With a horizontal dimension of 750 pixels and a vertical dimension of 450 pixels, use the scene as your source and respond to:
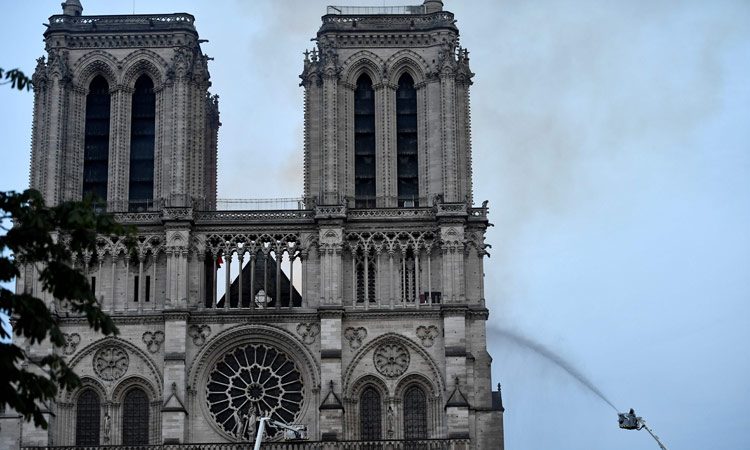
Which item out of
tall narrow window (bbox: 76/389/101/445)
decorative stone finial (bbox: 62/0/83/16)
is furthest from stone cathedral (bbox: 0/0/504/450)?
decorative stone finial (bbox: 62/0/83/16)

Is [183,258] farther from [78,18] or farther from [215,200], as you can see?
[78,18]

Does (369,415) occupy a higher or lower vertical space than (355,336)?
lower

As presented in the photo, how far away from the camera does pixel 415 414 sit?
66.9m

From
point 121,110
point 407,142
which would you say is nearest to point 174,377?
point 121,110

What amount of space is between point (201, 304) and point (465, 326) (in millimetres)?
12699

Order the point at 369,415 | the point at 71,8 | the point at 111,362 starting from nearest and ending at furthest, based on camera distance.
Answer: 1. the point at 369,415
2. the point at 111,362
3. the point at 71,8

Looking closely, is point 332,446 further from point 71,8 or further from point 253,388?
point 71,8

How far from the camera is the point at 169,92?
7069cm

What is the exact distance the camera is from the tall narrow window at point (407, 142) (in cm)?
7044

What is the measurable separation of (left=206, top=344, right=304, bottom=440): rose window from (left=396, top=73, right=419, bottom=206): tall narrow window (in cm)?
1001

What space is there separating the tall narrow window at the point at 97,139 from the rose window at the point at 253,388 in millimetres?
10627

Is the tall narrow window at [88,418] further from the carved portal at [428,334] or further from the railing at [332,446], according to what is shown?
the carved portal at [428,334]

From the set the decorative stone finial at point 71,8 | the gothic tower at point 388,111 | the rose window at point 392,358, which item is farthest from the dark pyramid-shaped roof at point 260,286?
the decorative stone finial at point 71,8

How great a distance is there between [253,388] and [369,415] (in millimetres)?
5683
